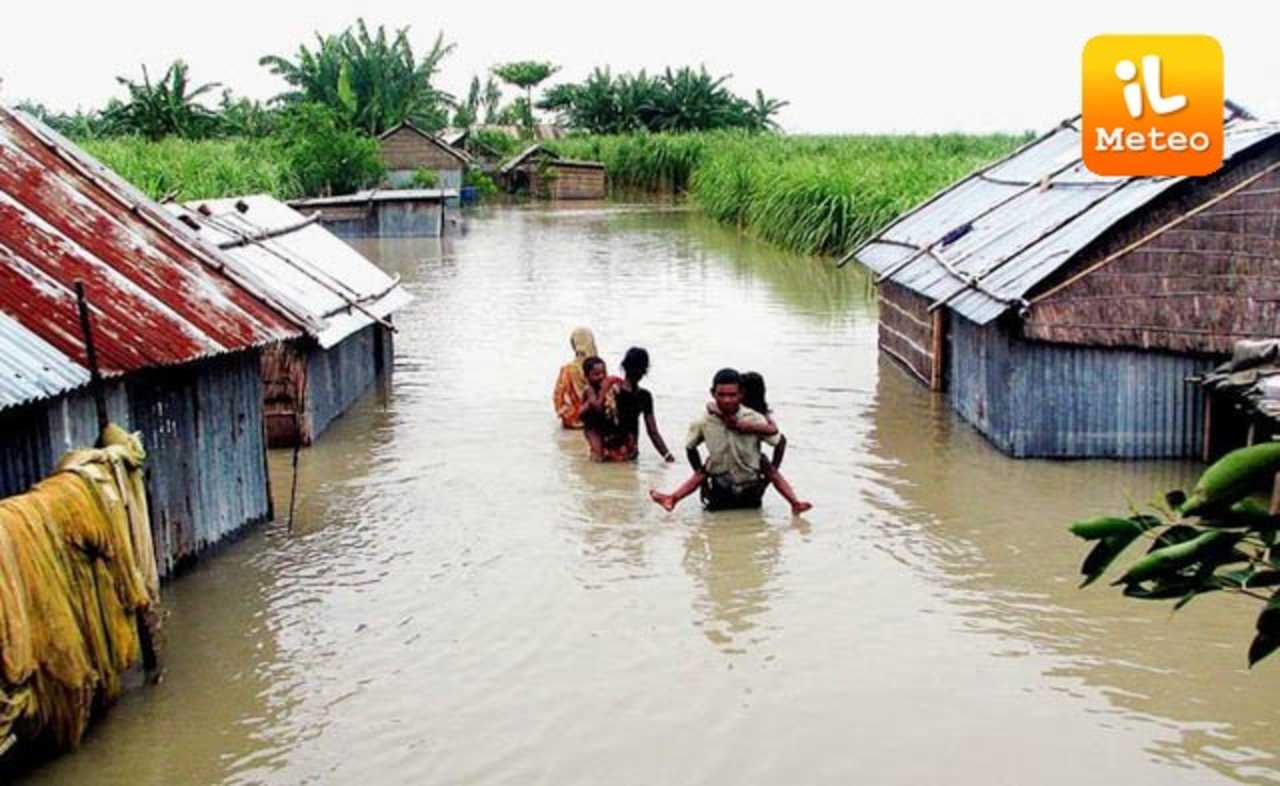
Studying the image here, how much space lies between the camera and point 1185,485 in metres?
9.86

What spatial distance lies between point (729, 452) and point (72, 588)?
4461 millimetres

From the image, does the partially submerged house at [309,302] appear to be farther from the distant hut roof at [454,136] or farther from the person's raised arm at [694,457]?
the distant hut roof at [454,136]

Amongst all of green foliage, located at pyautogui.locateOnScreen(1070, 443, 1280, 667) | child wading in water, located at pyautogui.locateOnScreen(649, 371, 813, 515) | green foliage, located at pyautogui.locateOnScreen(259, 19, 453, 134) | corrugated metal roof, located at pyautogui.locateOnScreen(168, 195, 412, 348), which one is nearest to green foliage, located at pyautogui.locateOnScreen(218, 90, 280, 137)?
green foliage, located at pyautogui.locateOnScreen(259, 19, 453, 134)

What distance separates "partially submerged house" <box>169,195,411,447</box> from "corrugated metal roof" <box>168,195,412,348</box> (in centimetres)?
1

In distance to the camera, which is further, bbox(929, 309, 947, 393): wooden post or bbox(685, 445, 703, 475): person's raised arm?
bbox(929, 309, 947, 393): wooden post

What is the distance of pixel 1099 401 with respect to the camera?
10.5 metres

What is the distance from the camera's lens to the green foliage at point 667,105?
55562 mm

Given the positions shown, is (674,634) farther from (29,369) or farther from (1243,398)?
(1243,398)

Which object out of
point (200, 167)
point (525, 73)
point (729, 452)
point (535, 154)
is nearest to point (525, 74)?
point (525, 73)

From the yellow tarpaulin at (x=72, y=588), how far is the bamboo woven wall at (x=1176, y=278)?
21.0ft

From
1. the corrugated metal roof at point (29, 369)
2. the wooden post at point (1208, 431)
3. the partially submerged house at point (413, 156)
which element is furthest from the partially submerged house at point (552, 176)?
the corrugated metal roof at point (29, 369)

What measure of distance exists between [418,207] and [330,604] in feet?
82.4

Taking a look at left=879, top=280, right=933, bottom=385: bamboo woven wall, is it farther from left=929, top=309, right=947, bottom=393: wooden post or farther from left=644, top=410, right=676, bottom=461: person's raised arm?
left=644, top=410, right=676, bottom=461: person's raised arm

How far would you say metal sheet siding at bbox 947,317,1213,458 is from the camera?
34.1 feet
